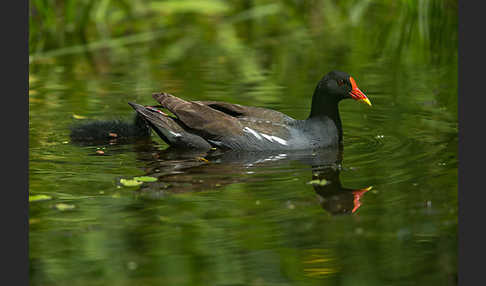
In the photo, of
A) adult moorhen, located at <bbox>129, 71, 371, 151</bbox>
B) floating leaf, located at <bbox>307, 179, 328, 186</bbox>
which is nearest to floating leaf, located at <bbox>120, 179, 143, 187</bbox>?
floating leaf, located at <bbox>307, 179, 328, 186</bbox>

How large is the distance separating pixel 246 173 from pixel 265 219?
146 centimetres

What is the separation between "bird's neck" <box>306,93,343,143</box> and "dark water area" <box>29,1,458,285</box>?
251 mm

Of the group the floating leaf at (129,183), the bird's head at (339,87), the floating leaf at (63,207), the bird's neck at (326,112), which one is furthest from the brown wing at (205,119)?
the floating leaf at (63,207)

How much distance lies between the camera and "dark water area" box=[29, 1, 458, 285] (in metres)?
5.71

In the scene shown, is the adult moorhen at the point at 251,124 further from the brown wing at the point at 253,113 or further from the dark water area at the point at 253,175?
the dark water area at the point at 253,175

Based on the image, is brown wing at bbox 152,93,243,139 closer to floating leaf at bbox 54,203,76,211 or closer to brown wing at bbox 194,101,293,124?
brown wing at bbox 194,101,293,124

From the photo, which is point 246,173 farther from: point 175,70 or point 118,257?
point 175,70

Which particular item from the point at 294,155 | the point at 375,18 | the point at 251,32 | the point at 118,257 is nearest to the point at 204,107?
the point at 294,155

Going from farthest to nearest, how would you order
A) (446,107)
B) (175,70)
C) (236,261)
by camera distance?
(175,70), (446,107), (236,261)

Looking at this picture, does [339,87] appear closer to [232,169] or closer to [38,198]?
[232,169]

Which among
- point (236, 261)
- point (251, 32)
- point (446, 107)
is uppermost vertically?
point (251, 32)

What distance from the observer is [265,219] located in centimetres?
657

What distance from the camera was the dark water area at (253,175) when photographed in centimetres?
571

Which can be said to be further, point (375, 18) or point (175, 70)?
point (375, 18)
